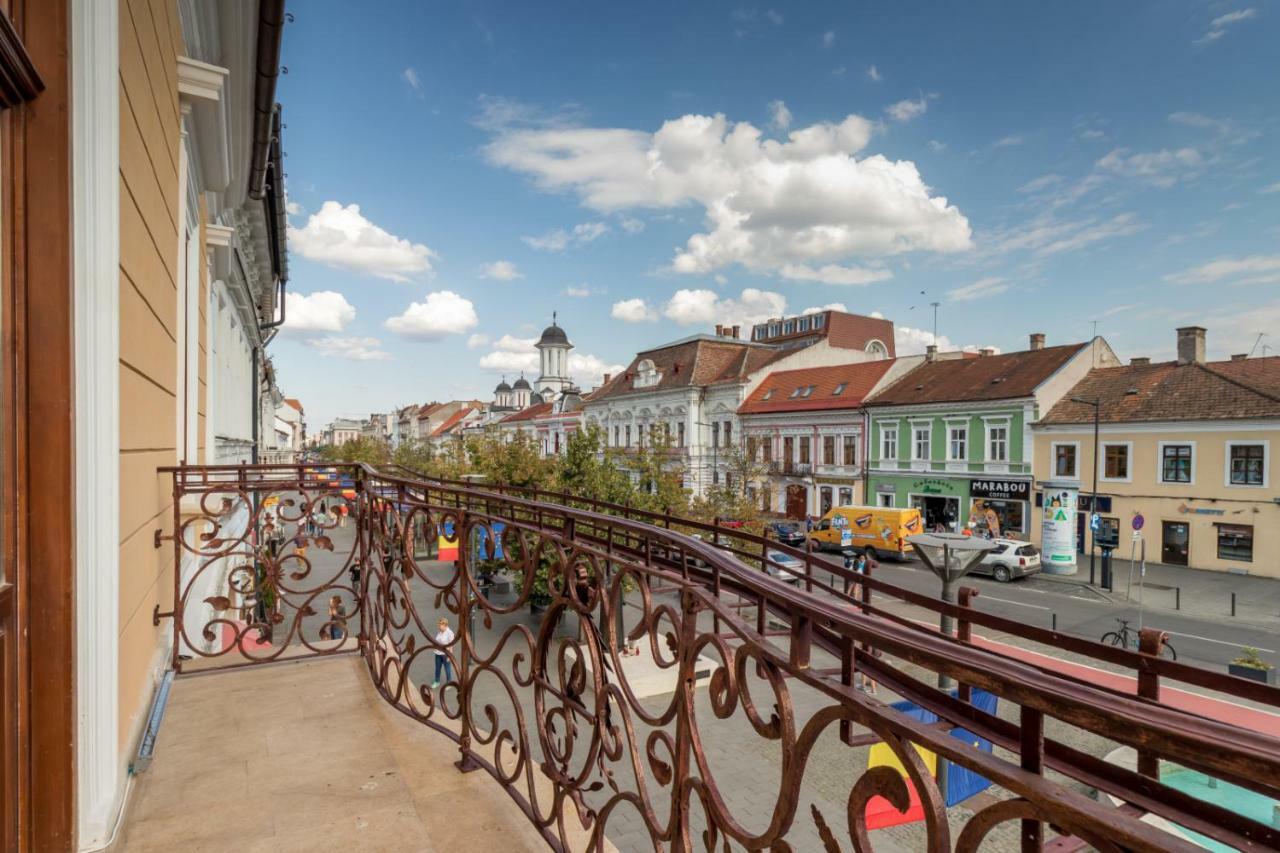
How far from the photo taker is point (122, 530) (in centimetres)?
233

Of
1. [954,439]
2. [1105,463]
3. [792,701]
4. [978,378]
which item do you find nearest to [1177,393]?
[1105,463]

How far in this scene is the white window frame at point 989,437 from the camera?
80.4 ft

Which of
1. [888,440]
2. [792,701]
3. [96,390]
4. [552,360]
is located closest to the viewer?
[96,390]

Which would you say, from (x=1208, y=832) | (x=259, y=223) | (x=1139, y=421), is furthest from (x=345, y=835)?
(x=1139, y=421)

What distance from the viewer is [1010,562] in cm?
1970

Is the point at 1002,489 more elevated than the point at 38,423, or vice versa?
the point at 38,423

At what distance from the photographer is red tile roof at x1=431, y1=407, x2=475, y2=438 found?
255ft

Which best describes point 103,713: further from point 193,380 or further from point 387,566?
point 193,380

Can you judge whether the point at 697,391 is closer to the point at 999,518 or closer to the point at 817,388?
the point at 817,388

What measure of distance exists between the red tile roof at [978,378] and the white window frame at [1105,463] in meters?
2.88

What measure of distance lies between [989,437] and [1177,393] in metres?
5.71

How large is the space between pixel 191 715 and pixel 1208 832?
13.4ft

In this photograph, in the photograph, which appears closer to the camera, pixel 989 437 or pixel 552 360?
pixel 989 437

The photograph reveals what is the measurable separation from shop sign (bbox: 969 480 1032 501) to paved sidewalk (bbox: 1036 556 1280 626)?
10.4ft
